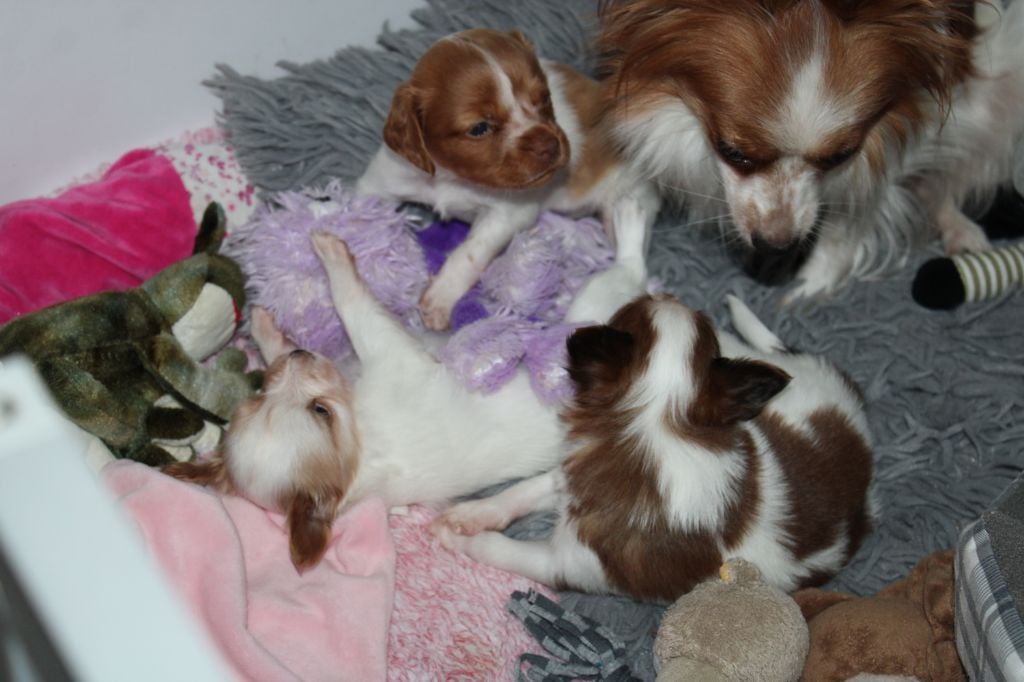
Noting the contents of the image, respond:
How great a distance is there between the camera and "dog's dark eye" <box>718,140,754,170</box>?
2.91m

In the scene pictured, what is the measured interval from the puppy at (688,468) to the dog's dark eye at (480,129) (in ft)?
2.38

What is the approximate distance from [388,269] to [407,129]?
473 mm

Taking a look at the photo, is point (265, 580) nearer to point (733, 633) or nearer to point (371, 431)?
point (371, 431)

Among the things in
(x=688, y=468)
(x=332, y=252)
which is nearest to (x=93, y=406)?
(x=332, y=252)

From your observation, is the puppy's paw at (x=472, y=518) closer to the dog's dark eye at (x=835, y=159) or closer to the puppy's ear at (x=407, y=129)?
the puppy's ear at (x=407, y=129)

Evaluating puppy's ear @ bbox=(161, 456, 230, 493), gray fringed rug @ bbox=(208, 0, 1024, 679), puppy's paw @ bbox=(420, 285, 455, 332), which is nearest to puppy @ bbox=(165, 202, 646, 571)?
puppy's ear @ bbox=(161, 456, 230, 493)

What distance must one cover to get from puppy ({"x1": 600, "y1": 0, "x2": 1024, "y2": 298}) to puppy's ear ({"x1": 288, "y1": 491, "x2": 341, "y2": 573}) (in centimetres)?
139

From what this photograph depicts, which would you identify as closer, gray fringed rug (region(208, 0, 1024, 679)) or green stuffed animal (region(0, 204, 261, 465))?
green stuffed animal (region(0, 204, 261, 465))

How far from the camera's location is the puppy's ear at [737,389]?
2.47 metres

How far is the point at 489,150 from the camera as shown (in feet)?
10.3

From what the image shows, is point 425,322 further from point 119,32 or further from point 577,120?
point 119,32

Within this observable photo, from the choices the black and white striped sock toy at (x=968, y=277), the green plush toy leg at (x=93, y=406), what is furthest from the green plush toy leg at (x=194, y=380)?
the black and white striped sock toy at (x=968, y=277)

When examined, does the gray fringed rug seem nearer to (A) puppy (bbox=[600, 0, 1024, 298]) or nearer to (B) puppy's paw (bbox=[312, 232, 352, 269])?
(A) puppy (bbox=[600, 0, 1024, 298])

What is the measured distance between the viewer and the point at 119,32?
3305mm
